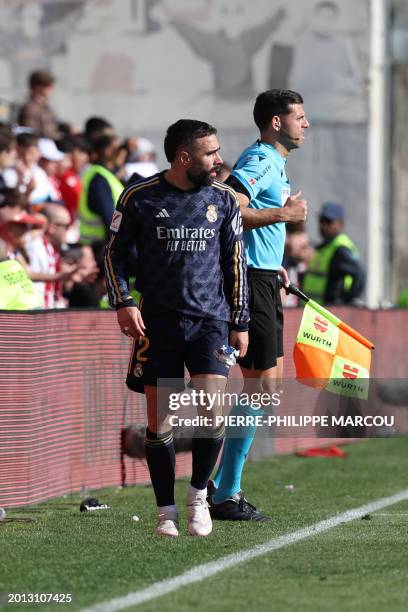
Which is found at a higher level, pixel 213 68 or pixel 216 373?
pixel 213 68

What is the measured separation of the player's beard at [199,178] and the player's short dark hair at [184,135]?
14cm

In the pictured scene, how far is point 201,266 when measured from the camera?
7.64 metres

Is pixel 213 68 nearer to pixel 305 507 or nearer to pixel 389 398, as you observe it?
pixel 389 398

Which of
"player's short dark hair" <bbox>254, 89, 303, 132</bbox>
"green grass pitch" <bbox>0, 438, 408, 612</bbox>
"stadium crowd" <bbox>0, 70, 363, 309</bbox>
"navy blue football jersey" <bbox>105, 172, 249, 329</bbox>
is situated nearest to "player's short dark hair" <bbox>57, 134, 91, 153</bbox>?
"stadium crowd" <bbox>0, 70, 363, 309</bbox>

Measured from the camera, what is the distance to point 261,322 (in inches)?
340

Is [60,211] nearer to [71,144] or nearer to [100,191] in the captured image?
[100,191]

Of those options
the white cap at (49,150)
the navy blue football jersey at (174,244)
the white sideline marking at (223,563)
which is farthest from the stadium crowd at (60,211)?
the white sideline marking at (223,563)

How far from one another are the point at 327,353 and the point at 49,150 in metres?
7.38

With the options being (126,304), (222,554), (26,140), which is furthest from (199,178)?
(26,140)

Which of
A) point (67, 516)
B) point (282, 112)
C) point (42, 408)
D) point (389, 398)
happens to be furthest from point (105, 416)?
point (389, 398)

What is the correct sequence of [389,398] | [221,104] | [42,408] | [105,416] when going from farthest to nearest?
[221,104] → [389,398] → [105,416] → [42,408]

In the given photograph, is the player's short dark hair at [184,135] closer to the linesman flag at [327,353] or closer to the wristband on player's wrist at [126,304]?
the wristband on player's wrist at [126,304]

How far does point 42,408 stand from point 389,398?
569 centimetres

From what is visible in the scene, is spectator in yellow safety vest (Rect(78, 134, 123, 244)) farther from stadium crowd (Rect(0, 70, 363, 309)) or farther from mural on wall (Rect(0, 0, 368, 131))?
mural on wall (Rect(0, 0, 368, 131))
